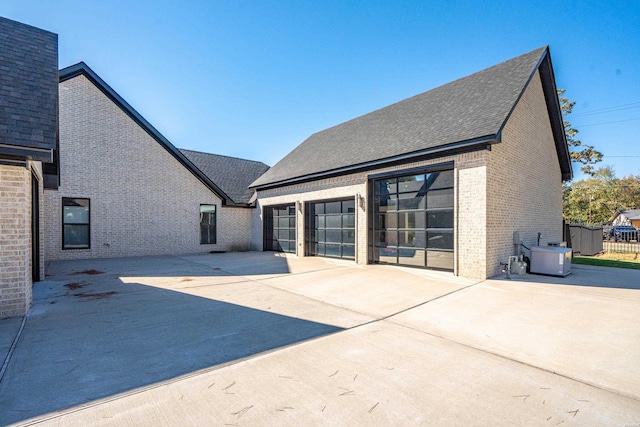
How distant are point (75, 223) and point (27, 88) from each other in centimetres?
1005

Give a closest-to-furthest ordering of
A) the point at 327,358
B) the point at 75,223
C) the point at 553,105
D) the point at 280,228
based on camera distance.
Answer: the point at 327,358, the point at 553,105, the point at 75,223, the point at 280,228

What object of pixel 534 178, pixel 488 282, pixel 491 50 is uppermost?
pixel 491 50

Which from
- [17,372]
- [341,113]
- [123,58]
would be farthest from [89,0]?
[341,113]

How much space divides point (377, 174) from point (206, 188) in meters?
11.2

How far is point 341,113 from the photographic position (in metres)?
19.9

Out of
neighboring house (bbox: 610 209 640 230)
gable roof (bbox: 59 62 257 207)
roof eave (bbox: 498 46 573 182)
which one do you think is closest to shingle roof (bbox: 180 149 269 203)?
gable roof (bbox: 59 62 257 207)

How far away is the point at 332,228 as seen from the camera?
1409cm

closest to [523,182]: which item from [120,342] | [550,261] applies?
[550,261]

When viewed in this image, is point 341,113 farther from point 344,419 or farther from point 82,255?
point 344,419

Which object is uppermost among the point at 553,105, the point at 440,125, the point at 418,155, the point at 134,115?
the point at 134,115

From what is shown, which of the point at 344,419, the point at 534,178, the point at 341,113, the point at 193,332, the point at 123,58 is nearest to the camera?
the point at 344,419

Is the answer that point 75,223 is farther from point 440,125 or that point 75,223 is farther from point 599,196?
point 599,196

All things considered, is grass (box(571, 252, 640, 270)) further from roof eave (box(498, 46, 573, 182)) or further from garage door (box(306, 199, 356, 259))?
garage door (box(306, 199, 356, 259))

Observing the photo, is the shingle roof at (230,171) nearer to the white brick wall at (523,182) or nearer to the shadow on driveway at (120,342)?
the shadow on driveway at (120,342)
